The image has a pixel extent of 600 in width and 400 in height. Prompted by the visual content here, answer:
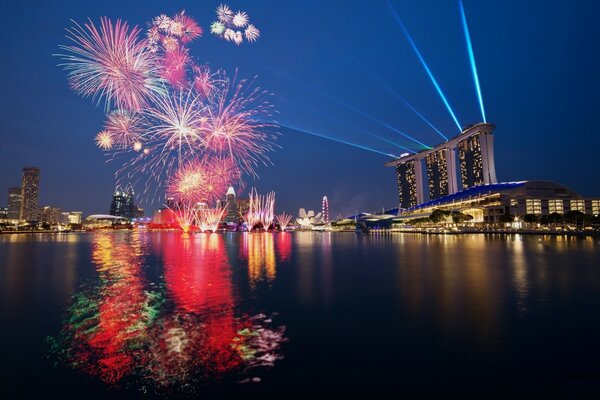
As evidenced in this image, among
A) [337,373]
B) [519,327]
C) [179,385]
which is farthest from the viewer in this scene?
[519,327]

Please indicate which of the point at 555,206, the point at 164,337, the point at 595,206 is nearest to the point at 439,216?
the point at 555,206

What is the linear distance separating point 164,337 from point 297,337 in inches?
168

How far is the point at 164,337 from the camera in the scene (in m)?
12.1

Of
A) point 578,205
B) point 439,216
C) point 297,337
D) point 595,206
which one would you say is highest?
point 578,205

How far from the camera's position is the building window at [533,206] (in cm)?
14400

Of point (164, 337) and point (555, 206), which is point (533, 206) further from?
point (164, 337)

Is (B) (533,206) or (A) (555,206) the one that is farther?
(A) (555,206)

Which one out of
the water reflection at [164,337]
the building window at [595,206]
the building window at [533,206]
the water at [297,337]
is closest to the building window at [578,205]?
the building window at [595,206]

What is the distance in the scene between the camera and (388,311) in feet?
51.8

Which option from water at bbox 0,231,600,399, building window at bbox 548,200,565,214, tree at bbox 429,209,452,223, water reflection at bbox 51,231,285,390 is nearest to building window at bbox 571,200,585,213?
building window at bbox 548,200,565,214

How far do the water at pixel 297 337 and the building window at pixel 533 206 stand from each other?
140 m

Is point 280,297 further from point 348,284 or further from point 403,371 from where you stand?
point 403,371

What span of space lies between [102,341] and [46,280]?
16397 millimetres

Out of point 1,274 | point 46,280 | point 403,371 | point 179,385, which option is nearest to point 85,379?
point 179,385
